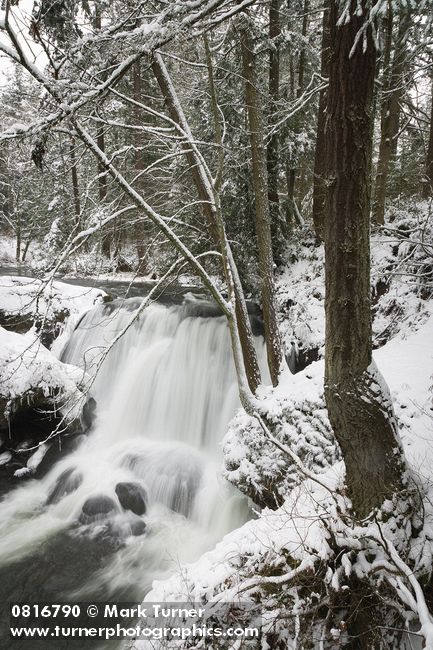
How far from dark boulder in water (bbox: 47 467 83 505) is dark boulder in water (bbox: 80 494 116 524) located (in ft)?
2.09

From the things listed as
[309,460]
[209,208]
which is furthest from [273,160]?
[309,460]

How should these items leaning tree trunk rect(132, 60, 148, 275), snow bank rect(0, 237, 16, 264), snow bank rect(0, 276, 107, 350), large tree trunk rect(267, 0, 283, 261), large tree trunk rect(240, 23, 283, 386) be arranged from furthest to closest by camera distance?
snow bank rect(0, 237, 16, 264) < snow bank rect(0, 276, 107, 350) < large tree trunk rect(267, 0, 283, 261) < large tree trunk rect(240, 23, 283, 386) < leaning tree trunk rect(132, 60, 148, 275)

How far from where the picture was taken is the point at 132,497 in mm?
7000

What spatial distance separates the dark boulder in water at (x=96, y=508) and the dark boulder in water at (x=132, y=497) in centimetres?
21

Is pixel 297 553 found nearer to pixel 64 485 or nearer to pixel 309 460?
pixel 309 460

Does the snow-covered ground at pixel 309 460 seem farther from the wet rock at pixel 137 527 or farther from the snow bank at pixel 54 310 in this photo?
the snow bank at pixel 54 310

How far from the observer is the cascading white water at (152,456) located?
6250mm

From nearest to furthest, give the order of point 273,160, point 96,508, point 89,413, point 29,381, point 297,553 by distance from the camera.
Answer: point 297,553
point 96,508
point 29,381
point 273,160
point 89,413

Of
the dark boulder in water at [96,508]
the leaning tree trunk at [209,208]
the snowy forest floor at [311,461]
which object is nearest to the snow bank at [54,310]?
the snowy forest floor at [311,461]

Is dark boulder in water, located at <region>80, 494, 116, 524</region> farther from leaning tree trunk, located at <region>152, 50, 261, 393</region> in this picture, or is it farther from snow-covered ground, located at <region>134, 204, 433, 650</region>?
leaning tree trunk, located at <region>152, 50, 261, 393</region>

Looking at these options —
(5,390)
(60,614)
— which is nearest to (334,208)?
(60,614)

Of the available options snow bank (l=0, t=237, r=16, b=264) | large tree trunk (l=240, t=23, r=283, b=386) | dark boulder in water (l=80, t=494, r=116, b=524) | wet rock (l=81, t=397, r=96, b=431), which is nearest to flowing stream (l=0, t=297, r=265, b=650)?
dark boulder in water (l=80, t=494, r=116, b=524)

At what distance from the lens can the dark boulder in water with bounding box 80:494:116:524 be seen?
6785mm

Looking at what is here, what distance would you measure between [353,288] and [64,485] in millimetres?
7345
